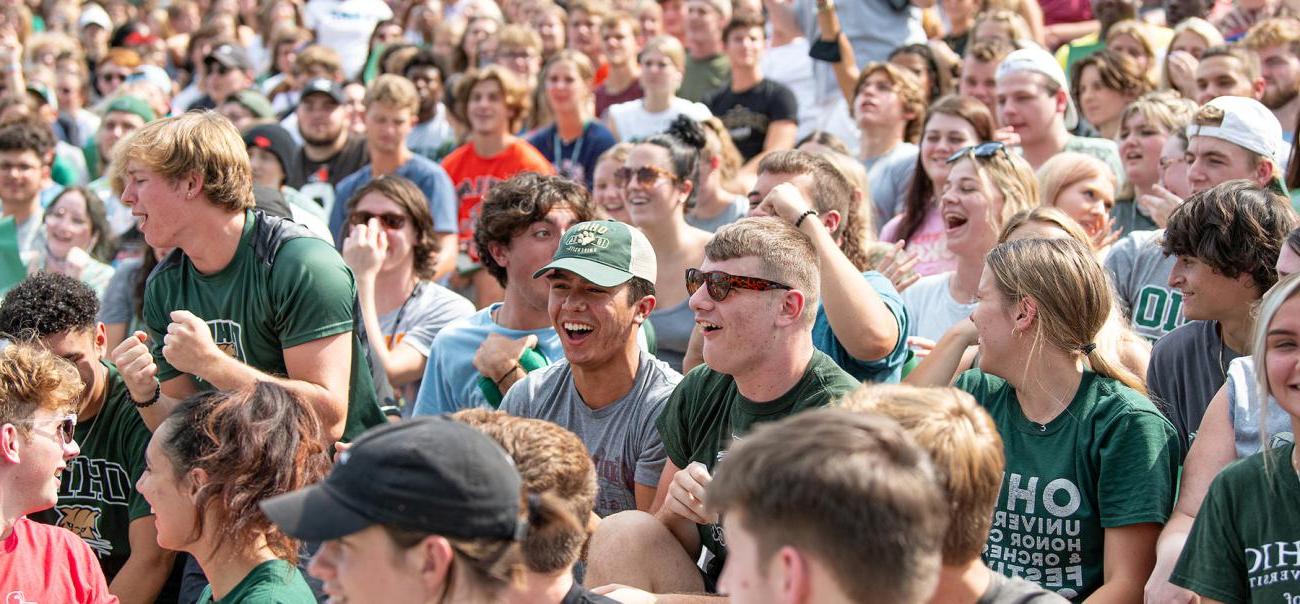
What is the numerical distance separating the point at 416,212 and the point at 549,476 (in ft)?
12.1

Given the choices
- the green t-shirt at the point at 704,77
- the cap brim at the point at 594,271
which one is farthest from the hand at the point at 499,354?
the green t-shirt at the point at 704,77

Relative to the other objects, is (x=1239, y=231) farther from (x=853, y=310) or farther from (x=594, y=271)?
(x=594, y=271)

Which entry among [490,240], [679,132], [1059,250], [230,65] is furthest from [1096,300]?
[230,65]

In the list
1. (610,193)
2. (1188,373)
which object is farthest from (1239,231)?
(610,193)

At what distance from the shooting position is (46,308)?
455cm

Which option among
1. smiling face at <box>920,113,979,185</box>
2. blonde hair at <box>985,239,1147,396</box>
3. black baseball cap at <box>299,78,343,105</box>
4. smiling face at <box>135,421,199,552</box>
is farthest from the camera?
black baseball cap at <box>299,78,343,105</box>

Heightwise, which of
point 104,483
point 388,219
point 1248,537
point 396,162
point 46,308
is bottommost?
point 396,162

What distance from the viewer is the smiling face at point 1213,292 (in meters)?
3.91

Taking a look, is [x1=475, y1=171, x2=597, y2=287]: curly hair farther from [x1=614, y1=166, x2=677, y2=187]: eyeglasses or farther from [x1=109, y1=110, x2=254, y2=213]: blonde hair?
[x1=109, y1=110, x2=254, y2=213]: blonde hair

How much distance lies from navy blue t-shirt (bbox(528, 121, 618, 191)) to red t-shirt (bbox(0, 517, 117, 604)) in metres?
4.90

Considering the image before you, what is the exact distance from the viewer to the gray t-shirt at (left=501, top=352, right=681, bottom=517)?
424cm

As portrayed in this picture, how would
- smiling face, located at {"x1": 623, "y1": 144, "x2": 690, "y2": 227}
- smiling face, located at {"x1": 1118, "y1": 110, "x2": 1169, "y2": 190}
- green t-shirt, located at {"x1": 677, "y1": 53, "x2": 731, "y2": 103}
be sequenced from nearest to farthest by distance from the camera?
smiling face, located at {"x1": 623, "y1": 144, "x2": 690, "y2": 227}, smiling face, located at {"x1": 1118, "y1": 110, "x2": 1169, "y2": 190}, green t-shirt, located at {"x1": 677, "y1": 53, "x2": 731, "y2": 103}

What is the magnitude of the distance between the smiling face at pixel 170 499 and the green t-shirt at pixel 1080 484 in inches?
79.8

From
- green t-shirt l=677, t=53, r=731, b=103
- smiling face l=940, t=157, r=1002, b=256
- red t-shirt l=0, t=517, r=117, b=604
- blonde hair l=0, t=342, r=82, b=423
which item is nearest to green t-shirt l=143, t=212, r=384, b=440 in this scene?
blonde hair l=0, t=342, r=82, b=423
